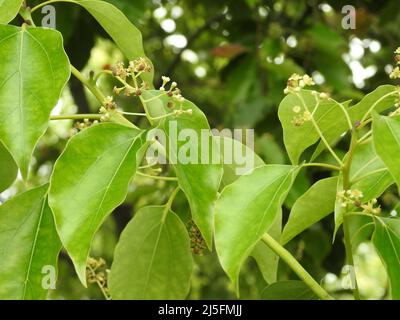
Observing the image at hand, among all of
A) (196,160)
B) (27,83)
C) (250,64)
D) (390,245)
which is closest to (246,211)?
(196,160)

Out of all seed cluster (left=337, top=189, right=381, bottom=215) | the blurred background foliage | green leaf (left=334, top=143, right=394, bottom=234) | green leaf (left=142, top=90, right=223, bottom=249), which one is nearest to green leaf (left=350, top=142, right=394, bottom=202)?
green leaf (left=334, top=143, right=394, bottom=234)

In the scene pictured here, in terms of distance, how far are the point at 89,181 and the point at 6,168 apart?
0.33 m

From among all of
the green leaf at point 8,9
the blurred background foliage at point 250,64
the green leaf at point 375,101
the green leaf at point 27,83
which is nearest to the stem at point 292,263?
the green leaf at point 375,101

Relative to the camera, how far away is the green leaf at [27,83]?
1.07 m

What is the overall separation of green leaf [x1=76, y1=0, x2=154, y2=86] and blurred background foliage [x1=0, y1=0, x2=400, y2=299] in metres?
1.15

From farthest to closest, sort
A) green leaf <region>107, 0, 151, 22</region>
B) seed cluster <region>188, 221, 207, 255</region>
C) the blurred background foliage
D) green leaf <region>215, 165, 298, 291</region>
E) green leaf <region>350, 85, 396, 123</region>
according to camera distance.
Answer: the blurred background foliage
green leaf <region>107, 0, 151, 22</region>
seed cluster <region>188, 221, 207, 255</region>
green leaf <region>350, 85, 396, 123</region>
green leaf <region>215, 165, 298, 291</region>

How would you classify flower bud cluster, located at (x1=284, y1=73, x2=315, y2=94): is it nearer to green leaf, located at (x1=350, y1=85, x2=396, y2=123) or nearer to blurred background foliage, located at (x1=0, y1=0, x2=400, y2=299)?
green leaf, located at (x1=350, y1=85, x2=396, y2=123)

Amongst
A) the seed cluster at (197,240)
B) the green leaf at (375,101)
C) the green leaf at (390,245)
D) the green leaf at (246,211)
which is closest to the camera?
the green leaf at (246,211)

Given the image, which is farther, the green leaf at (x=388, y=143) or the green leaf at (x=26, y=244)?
the green leaf at (x=26, y=244)

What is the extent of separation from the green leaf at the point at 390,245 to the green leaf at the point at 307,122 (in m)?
0.16

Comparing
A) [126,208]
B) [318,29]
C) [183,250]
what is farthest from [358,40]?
[183,250]

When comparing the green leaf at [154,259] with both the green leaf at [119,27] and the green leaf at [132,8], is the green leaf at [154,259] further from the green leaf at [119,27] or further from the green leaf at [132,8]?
the green leaf at [132,8]

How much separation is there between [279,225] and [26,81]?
0.47 m

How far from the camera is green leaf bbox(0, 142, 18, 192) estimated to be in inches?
54.4
